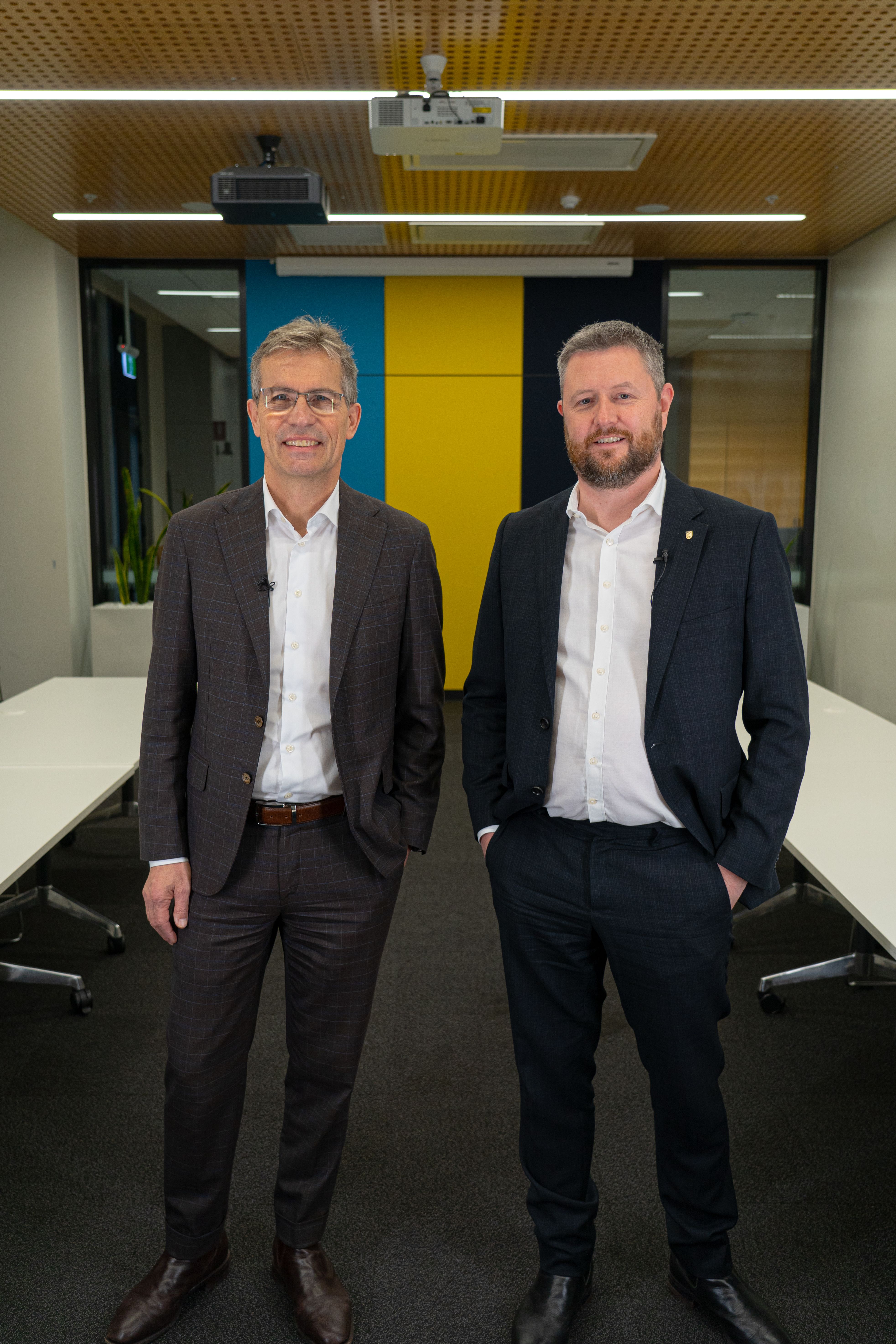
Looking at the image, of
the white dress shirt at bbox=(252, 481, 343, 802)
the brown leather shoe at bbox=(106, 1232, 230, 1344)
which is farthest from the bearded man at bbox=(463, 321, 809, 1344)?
the brown leather shoe at bbox=(106, 1232, 230, 1344)

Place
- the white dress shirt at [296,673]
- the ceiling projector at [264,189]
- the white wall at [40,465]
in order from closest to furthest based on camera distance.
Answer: the white dress shirt at [296,673], the ceiling projector at [264,189], the white wall at [40,465]

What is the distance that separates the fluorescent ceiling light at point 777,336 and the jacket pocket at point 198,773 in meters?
6.72

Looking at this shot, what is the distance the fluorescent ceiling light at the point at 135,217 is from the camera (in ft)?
20.1

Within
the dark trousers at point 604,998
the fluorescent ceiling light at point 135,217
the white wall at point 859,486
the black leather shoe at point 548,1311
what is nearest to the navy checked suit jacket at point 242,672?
the dark trousers at point 604,998

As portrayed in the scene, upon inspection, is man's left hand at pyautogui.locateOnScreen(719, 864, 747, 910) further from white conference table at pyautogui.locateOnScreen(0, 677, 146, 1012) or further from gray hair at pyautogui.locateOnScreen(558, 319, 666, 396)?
white conference table at pyautogui.locateOnScreen(0, 677, 146, 1012)

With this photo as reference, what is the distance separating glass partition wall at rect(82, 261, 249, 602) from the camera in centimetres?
754

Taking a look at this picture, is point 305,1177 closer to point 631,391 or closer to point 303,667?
point 303,667

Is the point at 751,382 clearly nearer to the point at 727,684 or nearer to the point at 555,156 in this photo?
the point at 555,156

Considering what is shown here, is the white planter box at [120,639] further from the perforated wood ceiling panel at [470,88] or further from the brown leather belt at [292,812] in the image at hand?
the brown leather belt at [292,812]

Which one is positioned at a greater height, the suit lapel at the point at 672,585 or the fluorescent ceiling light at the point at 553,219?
the fluorescent ceiling light at the point at 553,219

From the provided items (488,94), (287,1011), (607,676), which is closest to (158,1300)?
(287,1011)

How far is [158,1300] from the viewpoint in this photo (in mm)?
1850

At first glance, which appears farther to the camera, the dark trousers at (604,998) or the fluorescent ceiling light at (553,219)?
the fluorescent ceiling light at (553,219)

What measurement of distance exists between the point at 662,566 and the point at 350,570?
537 millimetres
